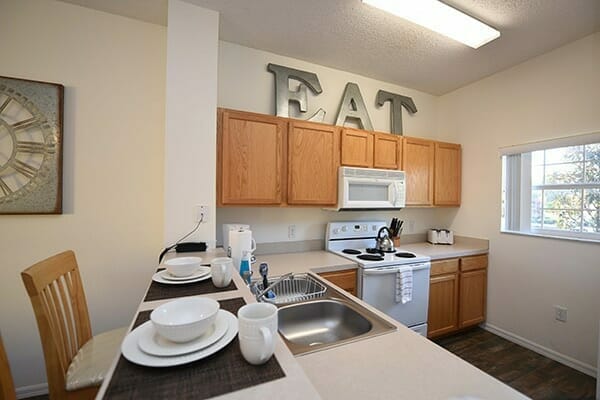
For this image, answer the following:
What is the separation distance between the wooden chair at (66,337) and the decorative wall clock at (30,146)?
778mm

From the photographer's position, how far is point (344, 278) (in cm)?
203

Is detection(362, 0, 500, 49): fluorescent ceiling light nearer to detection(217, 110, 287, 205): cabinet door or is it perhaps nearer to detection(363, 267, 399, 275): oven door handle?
detection(217, 110, 287, 205): cabinet door

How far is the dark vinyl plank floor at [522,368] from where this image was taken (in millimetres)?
1829

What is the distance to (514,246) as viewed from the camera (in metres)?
2.50

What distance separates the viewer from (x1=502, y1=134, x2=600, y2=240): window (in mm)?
2074

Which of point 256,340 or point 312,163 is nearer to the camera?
point 256,340

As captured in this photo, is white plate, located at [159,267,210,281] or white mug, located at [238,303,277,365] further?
white plate, located at [159,267,210,281]

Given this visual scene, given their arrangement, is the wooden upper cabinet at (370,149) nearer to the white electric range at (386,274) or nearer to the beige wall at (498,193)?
the white electric range at (386,274)

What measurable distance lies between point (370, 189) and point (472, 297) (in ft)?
5.34

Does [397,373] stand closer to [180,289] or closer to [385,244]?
[180,289]

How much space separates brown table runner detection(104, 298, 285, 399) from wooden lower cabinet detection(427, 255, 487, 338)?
2310 mm

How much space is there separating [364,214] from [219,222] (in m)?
1.60

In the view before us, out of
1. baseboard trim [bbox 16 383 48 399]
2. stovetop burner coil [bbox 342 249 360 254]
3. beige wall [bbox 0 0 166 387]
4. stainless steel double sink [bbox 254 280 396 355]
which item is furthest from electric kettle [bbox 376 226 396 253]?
baseboard trim [bbox 16 383 48 399]

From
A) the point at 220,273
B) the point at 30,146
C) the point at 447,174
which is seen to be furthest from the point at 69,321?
the point at 447,174
